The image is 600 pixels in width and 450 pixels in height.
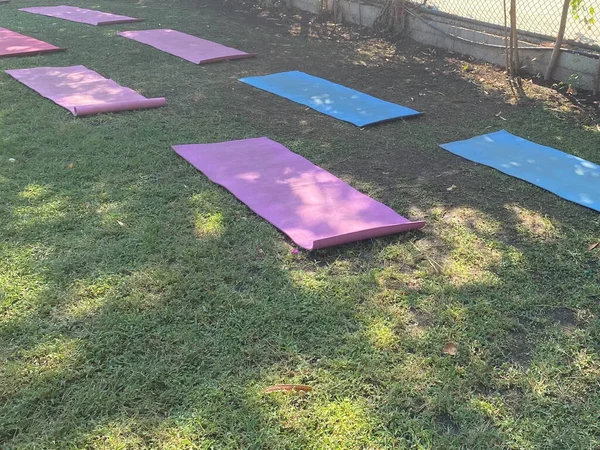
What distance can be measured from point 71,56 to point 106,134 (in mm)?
2736

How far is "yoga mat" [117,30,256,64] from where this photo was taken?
6387 millimetres

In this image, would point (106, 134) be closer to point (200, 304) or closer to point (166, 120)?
point (166, 120)

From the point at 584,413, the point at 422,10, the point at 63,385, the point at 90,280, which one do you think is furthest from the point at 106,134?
the point at 422,10

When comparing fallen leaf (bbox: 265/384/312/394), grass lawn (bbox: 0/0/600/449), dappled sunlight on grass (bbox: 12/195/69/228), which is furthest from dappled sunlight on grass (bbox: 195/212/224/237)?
fallen leaf (bbox: 265/384/312/394)

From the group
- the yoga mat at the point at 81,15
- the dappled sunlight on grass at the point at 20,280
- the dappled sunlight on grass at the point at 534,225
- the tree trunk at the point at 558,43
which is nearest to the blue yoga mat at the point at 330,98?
the dappled sunlight on grass at the point at 534,225

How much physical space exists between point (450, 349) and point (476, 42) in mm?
5121

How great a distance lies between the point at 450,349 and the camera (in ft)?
7.20

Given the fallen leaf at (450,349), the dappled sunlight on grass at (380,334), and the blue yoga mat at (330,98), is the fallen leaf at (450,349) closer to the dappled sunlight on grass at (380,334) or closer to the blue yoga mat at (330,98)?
the dappled sunlight on grass at (380,334)

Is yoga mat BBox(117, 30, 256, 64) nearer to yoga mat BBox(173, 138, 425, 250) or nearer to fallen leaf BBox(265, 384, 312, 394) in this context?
yoga mat BBox(173, 138, 425, 250)

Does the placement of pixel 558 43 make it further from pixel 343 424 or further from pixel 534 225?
pixel 343 424

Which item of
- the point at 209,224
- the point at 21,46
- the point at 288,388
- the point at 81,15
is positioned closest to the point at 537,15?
the point at 209,224

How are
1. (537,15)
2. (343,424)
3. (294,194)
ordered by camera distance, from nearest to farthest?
(343,424) → (294,194) → (537,15)

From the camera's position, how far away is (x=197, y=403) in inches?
75.6

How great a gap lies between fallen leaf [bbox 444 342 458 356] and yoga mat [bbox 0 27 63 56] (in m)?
5.93
